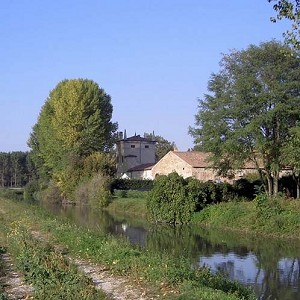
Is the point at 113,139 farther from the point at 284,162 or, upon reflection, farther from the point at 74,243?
the point at 74,243

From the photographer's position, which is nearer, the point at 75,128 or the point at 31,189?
the point at 75,128

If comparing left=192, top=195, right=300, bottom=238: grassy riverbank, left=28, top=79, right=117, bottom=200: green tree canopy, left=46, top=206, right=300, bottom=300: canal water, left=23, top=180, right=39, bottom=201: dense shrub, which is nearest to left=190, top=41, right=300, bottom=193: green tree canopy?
left=192, top=195, right=300, bottom=238: grassy riverbank

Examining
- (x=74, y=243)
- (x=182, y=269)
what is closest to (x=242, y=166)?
(x=74, y=243)

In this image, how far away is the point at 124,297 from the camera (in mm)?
10750

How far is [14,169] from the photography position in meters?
122

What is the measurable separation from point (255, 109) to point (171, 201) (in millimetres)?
9129

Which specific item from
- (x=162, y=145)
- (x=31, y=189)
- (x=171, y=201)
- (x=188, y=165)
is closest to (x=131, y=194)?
(x=188, y=165)

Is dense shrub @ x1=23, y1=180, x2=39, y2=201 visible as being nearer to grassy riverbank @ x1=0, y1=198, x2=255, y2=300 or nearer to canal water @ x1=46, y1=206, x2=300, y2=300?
canal water @ x1=46, y1=206, x2=300, y2=300

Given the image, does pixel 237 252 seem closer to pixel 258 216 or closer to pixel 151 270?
pixel 258 216

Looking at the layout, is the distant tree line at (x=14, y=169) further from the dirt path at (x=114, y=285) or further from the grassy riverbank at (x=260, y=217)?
the dirt path at (x=114, y=285)

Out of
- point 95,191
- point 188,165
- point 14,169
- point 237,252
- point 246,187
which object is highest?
point 14,169

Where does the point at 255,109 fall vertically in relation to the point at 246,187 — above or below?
above

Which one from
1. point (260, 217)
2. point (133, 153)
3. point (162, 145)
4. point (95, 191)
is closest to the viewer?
point (260, 217)

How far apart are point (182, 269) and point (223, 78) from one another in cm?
2492
